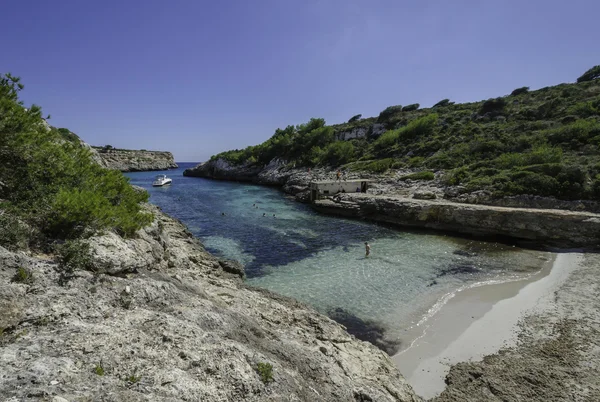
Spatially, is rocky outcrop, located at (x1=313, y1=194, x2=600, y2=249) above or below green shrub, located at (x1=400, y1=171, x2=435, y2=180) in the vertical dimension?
below

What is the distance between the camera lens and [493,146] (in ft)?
122

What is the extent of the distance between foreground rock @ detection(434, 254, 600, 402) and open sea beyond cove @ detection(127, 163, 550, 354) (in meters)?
2.38

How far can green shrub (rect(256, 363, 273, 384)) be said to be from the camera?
477 cm

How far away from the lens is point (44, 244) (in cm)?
640

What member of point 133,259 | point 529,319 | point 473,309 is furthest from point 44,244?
point 529,319

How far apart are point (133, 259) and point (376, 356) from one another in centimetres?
695

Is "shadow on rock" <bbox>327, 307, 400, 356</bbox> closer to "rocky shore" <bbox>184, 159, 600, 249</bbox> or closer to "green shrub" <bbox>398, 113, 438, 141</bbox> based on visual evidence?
"rocky shore" <bbox>184, 159, 600, 249</bbox>

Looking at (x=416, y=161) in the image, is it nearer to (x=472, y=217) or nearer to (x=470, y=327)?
(x=472, y=217)

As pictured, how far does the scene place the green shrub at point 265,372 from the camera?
477 centimetres

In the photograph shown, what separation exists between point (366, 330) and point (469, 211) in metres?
17.9

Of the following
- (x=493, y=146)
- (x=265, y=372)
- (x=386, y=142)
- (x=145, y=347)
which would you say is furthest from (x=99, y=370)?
(x=386, y=142)

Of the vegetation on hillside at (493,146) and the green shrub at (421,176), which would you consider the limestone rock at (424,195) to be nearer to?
the vegetation on hillside at (493,146)

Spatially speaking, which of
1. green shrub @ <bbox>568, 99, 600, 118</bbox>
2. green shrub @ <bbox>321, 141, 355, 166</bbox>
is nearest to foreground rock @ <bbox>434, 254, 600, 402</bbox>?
green shrub @ <bbox>568, 99, 600, 118</bbox>

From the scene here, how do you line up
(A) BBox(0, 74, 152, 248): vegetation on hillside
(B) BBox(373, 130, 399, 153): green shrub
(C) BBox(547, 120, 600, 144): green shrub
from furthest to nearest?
(B) BBox(373, 130, 399, 153): green shrub < (C) BBox(547, 120, 600, 144): green shrub < (A) BBox(0, 74, 152, 248): vegetation on hillside
